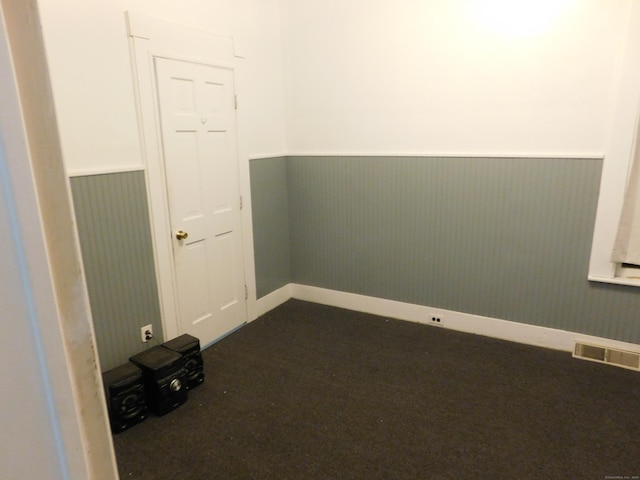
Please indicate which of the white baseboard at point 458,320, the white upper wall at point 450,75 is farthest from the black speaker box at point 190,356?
the white upper wall at point 450,75

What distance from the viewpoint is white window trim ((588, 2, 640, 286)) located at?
8.05 feet

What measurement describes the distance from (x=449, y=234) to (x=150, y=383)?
2279 millimetres

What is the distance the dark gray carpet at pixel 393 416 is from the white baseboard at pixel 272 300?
0.50m

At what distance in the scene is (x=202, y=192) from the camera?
9.78 feet

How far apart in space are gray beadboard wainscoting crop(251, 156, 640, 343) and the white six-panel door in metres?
0.35

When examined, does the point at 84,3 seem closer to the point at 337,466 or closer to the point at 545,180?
the point at 337,466

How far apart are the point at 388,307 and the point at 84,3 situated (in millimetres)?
2901

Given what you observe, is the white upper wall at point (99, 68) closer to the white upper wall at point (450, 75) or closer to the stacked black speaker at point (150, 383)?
the white upper wall at point (450, 75)

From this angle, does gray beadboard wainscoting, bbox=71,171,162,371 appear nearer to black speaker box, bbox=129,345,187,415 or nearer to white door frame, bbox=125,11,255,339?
white door frame, bbox=125,11,255,339

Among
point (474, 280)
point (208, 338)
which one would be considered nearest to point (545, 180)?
point (474, 280)

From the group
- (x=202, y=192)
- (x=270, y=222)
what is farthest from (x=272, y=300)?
(x=202, y=192)

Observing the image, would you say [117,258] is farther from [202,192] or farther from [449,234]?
[449,234]

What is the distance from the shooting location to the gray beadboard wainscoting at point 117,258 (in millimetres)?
2340

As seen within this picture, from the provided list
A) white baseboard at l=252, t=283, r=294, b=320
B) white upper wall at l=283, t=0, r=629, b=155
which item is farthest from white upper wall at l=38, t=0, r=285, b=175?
white baseboard at l=252, t=283, r=294, b=320
